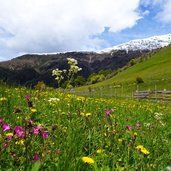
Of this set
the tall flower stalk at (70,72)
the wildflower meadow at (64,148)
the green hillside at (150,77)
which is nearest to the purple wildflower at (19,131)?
the wildflower meadow at (64,148)

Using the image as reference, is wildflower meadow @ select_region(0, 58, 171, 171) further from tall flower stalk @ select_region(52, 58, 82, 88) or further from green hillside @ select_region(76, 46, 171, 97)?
green hillside @ select_region(76, 46, 171, 97)

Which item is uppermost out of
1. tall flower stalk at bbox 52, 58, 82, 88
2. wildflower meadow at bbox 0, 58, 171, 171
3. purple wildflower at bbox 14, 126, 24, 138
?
tall flower stalk at bbox 52, 58, 82, 88

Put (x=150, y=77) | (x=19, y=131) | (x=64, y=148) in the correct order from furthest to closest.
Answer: (x=150, y=77) → (x=64, y=148) → (x=19, y=131)

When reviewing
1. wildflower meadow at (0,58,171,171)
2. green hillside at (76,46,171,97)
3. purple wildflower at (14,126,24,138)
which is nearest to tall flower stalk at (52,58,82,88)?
wildflower meadow at (0,58,171,171)

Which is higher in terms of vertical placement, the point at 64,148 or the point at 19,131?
the point at 19,131

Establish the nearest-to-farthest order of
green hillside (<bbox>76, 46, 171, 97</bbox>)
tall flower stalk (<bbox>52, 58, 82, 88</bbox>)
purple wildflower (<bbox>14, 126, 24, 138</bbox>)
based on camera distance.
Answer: purple wildflower (<bbox>14, 126, 24, 138</bbox>) < tall flower stalk (<bbox>52, 58, 82, 88</bbox>) < green hillside (<bbox>76, 46, 171, 97</bbox>)

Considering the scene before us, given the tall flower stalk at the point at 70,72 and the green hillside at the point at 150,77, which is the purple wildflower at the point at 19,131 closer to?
the tall flower stalk at the point at 70,72

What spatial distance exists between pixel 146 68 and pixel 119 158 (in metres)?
102

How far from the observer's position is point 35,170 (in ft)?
8.56

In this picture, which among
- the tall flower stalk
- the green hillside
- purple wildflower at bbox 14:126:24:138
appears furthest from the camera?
the green hillside

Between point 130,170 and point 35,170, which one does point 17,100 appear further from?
point 35,170

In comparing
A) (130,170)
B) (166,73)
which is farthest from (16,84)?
(166,73)

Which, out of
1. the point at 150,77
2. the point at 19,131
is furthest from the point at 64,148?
the point at 150,77

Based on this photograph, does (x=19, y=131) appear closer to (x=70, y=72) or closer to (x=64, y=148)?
(x=64, y=148)
